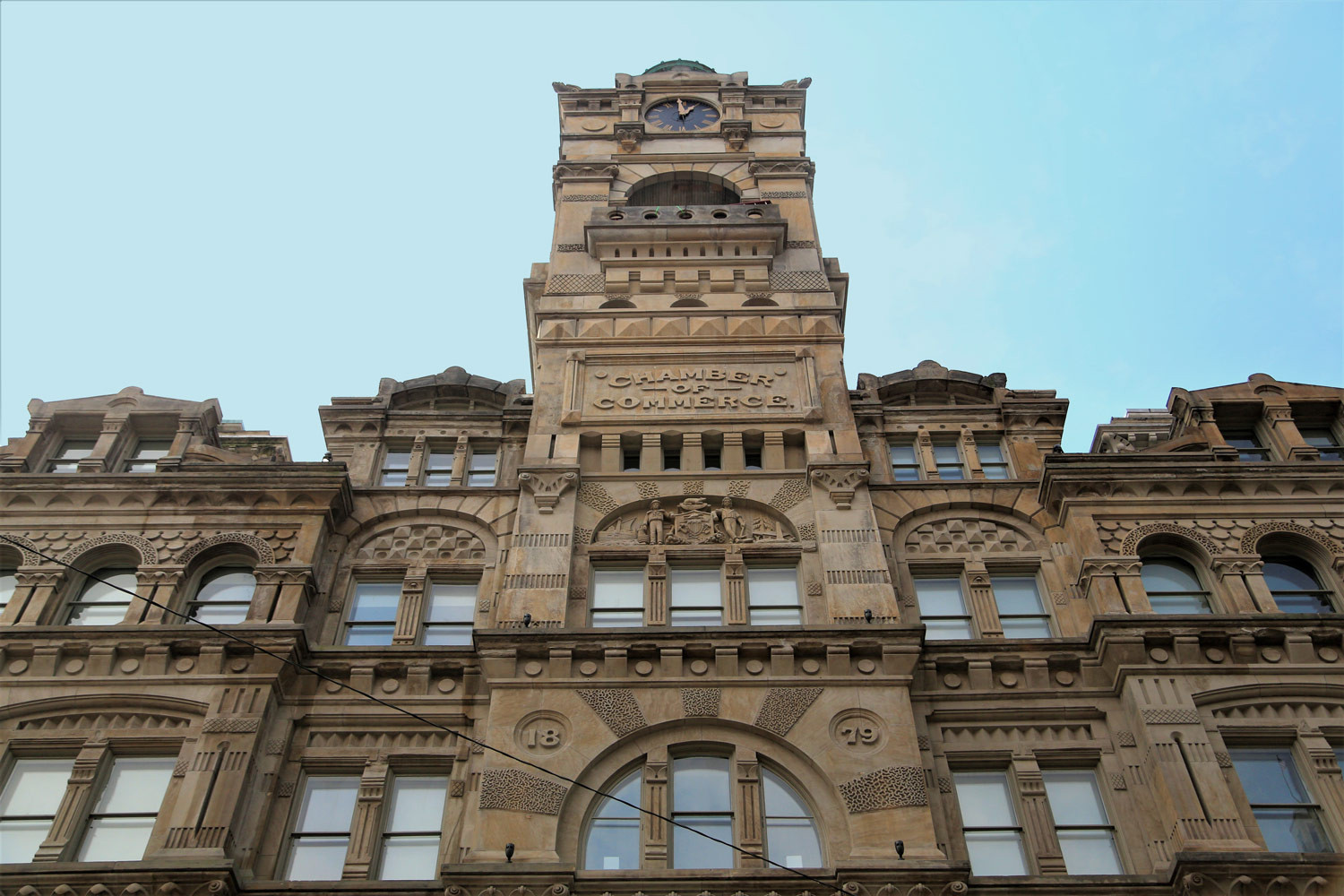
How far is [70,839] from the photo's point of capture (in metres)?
21.5

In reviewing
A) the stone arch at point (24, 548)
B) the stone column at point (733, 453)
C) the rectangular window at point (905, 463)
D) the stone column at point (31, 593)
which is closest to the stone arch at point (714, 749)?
the stone column at point (733, 453)

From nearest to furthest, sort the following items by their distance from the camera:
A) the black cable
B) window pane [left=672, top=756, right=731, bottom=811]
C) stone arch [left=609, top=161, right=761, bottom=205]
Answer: the black cable, window pane [left=672, top=756, right=731, bottom=811], stone arch [left=609, top=161, right=761, bottom=205]

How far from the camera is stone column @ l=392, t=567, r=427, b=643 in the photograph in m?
25.8

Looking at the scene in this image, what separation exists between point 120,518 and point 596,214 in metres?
15.1

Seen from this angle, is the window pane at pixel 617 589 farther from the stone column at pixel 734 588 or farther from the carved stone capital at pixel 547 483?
the carved stone capital at pixel 547 483

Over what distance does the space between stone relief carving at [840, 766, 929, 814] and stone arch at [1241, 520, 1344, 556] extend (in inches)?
346

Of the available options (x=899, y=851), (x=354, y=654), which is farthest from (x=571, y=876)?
(x=354, y=654)

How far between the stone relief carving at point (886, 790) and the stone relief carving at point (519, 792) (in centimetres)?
442

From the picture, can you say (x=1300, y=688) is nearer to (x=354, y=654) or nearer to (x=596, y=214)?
(x=354, y=654)

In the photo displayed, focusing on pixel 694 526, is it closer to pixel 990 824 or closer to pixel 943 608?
pixel 943 608

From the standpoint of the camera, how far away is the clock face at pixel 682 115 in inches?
1734

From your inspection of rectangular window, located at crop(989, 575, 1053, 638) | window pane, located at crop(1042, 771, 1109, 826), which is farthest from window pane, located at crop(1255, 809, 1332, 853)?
rectangular window, located at crop(989, 575, 1053, 638)

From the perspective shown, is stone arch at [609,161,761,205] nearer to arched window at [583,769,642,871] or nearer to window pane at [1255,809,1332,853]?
arched window at [583,769,642,871]

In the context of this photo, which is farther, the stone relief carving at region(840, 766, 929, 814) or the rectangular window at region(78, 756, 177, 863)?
the rectangular window at region(78, 756, 177, 863)
